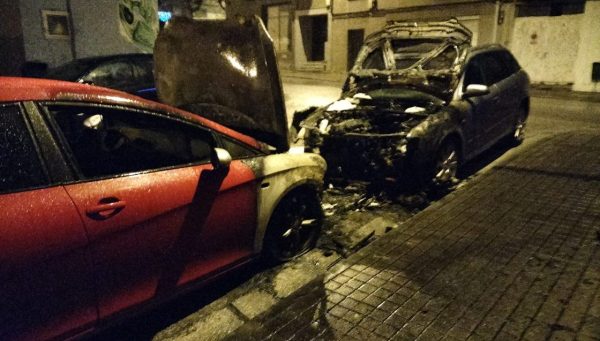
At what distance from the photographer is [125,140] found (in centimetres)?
317

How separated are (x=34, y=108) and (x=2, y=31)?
1016cm

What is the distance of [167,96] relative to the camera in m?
4.63

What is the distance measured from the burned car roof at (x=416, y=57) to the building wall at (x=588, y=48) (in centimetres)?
1233

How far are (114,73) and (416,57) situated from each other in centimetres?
541

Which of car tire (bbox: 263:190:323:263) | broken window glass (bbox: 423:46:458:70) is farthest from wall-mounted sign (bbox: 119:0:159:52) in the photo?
car tire (bbox: 263:190:323:263)

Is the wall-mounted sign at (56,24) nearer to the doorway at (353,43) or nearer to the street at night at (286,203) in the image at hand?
the street at night at (286,203)

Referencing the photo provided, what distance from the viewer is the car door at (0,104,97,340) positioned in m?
2.28

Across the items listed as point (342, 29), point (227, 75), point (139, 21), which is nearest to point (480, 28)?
point (342, 29)

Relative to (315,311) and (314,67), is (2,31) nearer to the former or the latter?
(315,311)

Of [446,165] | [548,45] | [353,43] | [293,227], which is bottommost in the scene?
[293,227]

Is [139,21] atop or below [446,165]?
atop

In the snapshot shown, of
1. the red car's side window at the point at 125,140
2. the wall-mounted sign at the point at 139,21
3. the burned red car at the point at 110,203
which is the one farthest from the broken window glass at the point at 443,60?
the wall-mounted sign at the point at 139,21

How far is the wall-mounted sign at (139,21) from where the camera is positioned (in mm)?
12742

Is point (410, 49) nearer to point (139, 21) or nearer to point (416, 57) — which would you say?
point (416, 57)
